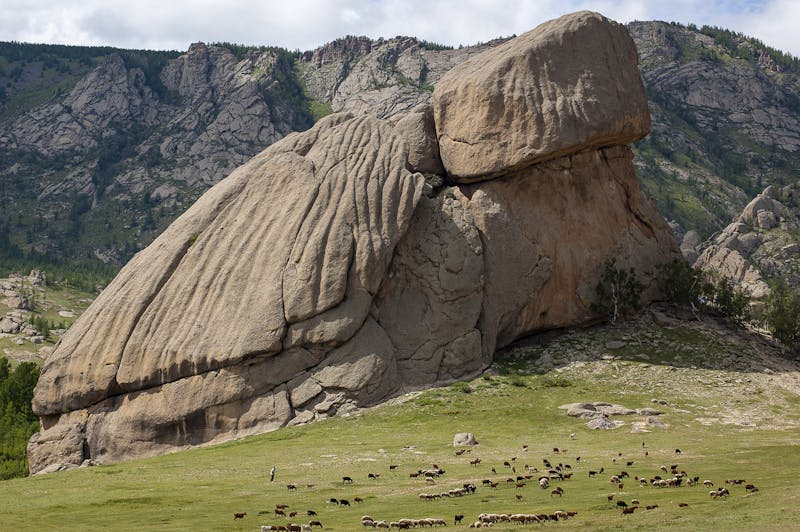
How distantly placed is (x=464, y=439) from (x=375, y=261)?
17925 mm

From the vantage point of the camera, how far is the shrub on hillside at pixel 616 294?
73.3 m

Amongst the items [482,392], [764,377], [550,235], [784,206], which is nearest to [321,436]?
[482,392]

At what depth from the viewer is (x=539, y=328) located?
73.6 meters

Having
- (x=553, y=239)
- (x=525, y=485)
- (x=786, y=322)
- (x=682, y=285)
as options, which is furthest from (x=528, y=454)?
(x=786, y=322)

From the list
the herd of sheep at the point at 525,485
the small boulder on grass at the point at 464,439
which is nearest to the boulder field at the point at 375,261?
the small boulder on grass at the point at 464,439

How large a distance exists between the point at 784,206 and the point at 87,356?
137048 mm

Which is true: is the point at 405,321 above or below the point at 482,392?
above

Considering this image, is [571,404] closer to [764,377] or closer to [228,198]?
[764,377]

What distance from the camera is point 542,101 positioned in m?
70.4

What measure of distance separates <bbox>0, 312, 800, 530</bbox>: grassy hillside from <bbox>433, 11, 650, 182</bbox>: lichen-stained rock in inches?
610

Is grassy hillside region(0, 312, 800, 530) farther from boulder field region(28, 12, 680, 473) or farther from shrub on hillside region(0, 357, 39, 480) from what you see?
shrub on hillside region(0, 357, 39, 480)

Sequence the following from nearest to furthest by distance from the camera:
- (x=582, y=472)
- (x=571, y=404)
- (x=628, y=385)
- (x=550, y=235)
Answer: (x=582, y=472) → (x=571, y=404) → (x=628, y=385) → (x=550, y=235)

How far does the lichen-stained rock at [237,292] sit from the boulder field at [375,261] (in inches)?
4.7

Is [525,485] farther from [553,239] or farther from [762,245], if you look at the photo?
[762,245]
